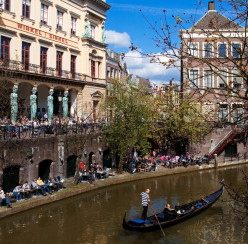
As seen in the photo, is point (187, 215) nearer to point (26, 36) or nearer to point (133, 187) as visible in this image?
point (133, 187)

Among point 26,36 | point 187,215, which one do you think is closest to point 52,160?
point 187,215

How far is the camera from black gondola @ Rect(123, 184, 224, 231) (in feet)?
54.3

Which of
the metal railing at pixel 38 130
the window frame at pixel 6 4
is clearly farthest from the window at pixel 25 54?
the metal railing at pixel 38 130

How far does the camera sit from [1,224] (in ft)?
58.4

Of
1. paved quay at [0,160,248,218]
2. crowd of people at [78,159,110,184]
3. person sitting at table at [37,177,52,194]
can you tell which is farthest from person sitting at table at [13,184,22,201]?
crowd of people at [78,159,110,184]

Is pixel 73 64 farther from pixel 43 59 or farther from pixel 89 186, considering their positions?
pixel 89 186

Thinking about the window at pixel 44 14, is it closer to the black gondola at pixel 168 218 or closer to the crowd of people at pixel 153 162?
the crowd of people at pixel 153 162

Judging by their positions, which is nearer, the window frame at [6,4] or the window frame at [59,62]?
the window frame at [6,4]

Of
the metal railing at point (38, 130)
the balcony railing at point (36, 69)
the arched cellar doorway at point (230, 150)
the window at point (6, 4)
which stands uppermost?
the window at point (6, 4)

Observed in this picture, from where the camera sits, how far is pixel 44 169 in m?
26.2

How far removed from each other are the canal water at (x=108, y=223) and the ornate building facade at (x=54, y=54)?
27.9ft

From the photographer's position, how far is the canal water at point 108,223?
16172mm

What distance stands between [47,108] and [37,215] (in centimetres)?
2066

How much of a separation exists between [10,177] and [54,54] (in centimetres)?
1865
